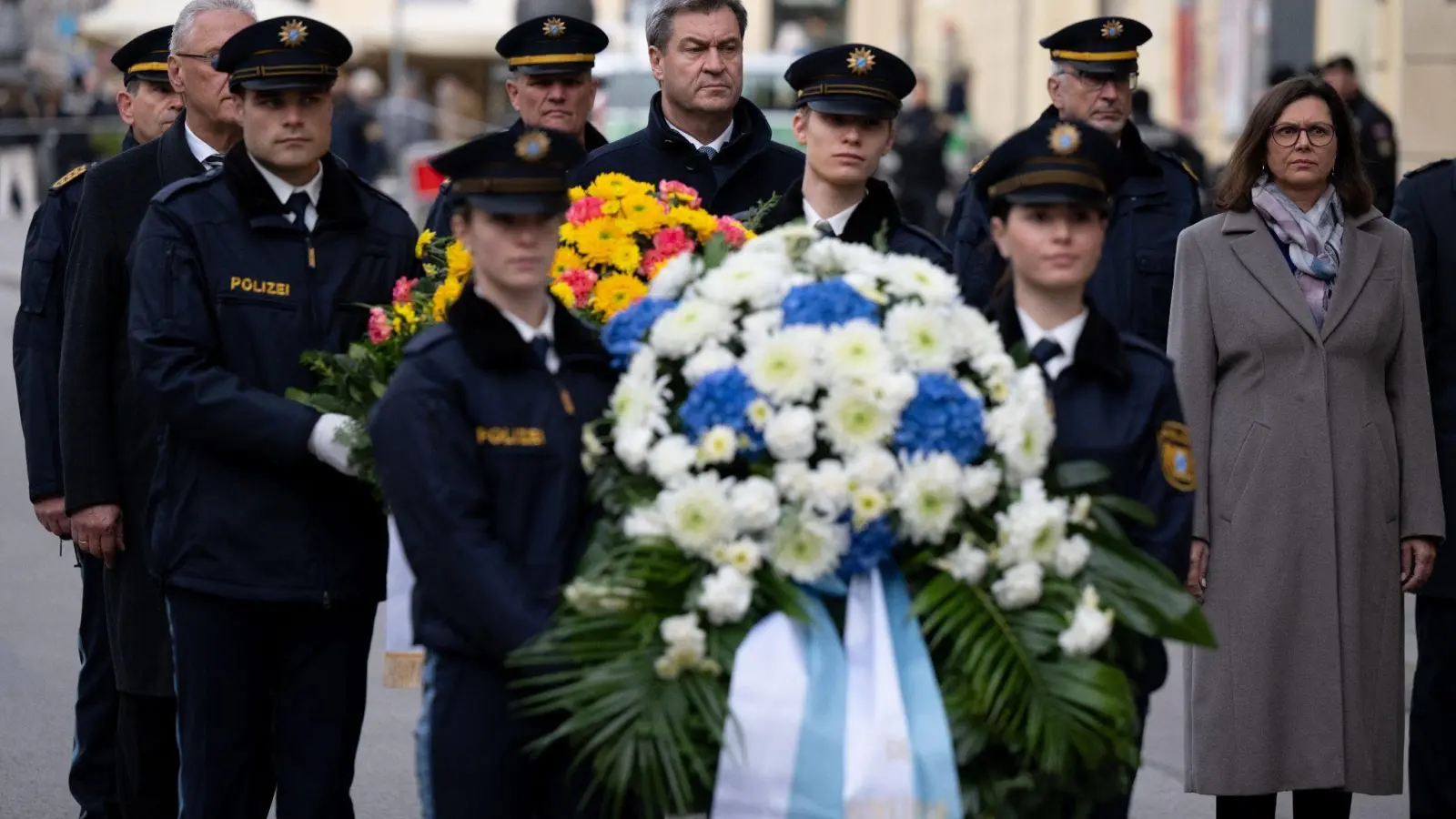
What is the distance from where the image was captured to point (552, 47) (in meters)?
6.98

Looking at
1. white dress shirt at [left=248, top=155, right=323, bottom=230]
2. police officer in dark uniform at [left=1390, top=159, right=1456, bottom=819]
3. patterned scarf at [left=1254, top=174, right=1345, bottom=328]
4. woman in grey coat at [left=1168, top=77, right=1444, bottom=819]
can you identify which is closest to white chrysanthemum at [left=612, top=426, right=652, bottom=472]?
white dress shirt at [left=248, top=155, right=323, bottom=230]

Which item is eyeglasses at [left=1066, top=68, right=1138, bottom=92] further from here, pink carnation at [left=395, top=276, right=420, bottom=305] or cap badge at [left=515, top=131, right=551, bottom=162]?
cap badge at [left=515, top=131, right=551, bottom=162]

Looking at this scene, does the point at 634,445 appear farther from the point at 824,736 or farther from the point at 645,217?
the point at 645,217

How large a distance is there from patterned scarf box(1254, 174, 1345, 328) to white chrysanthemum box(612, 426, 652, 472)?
247 cm

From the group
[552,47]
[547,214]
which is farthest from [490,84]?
[547,214]

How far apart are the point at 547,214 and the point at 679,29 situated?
238cm

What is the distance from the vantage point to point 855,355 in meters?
4.15

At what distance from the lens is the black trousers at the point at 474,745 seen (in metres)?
4.45

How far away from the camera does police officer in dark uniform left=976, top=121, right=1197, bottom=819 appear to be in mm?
4520

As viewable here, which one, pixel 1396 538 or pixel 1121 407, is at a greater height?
pixel 1121 407

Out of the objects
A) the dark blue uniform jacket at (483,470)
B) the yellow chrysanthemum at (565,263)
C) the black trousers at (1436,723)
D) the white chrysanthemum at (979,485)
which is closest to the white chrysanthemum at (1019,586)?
the white chrysanthemum at (979,485)

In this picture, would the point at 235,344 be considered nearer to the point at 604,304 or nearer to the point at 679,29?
the point at 604,304

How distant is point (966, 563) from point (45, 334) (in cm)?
320

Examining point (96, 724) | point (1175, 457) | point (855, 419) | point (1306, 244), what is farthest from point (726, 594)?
point (96, 724)
